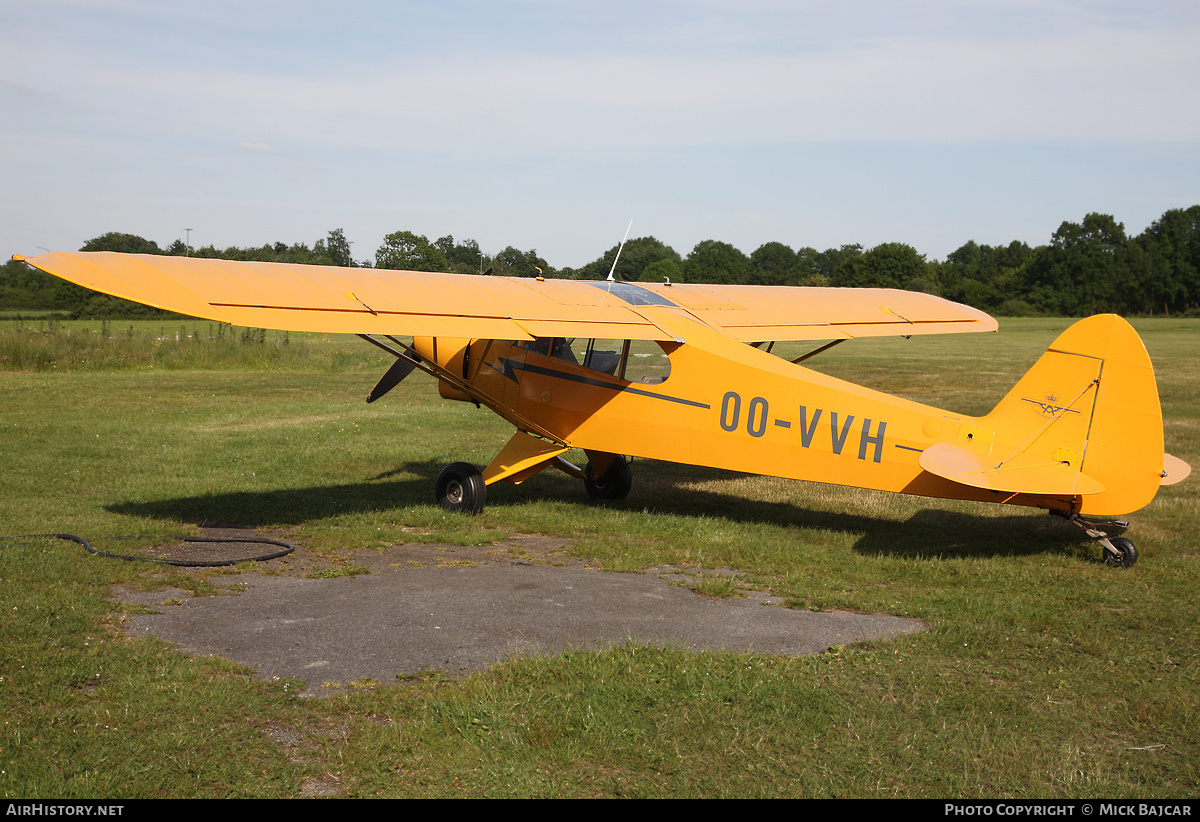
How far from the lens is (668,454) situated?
875 centimetres

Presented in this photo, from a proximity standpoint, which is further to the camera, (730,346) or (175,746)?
(730,346)

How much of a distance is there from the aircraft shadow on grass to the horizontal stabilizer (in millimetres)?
1062

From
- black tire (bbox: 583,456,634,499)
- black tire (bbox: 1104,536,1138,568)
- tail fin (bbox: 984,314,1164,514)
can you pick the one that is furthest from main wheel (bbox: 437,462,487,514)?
black tire (bbox: 1104,536,1138,568)

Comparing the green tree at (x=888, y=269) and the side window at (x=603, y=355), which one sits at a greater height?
the green tree at (x=888, y=269)

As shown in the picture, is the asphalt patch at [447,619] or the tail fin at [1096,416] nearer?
the asphalt patch at [447,619]

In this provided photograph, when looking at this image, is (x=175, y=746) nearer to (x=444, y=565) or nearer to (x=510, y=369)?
(x=444, y=565)

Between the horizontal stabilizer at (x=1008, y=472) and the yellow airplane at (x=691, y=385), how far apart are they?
0.02 m

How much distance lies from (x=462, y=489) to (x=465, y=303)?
2070mm

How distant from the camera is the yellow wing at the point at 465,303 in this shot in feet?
22.1

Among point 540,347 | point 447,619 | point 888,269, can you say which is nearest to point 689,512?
point 540,347

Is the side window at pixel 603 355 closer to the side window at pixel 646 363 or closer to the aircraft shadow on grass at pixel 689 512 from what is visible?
the side window at pixel 646 363

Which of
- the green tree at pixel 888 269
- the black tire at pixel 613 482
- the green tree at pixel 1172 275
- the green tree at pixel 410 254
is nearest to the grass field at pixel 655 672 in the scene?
the black tire at pixel 613 482
